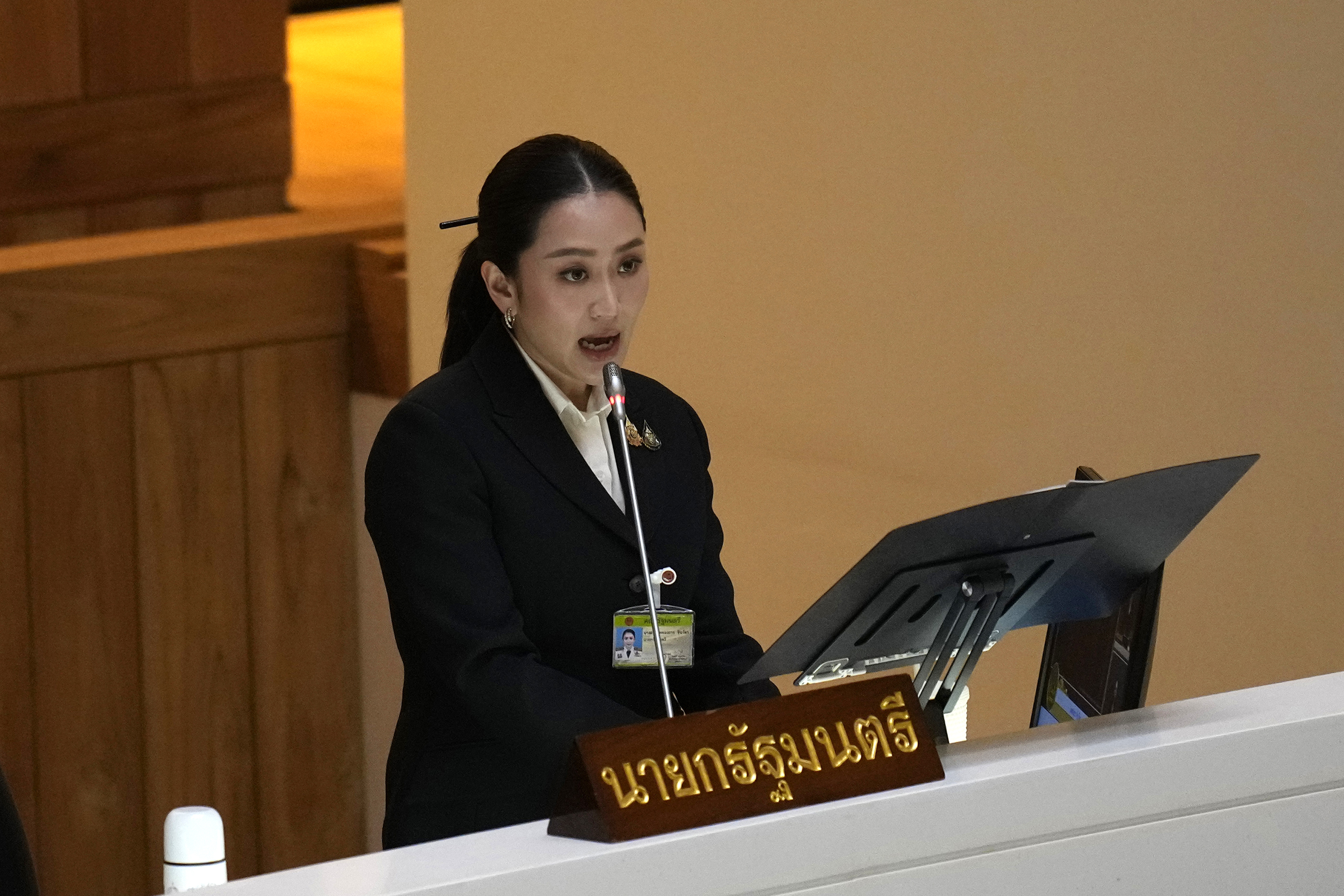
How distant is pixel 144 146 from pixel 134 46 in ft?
0.73

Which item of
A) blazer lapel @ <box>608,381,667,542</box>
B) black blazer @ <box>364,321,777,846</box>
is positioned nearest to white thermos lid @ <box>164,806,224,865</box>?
black blazer @ <box>364,321,777,846</box>

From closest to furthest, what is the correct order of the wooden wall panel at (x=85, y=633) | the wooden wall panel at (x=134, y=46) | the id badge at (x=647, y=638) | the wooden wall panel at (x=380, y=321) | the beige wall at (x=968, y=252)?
the id badge at (x=647, y=638) → the beige wall at (x=968, y=252) → the wooden wall panel at (x=85, y=633) → the wooden wall panel at (x=380, y=321) → the wooden wall panel at (x=134, y=46)

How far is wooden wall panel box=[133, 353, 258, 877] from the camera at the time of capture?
14.1ft

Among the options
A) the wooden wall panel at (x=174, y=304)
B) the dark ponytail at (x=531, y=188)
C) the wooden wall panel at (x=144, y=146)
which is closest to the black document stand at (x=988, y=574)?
the dark ponytail at (x=531, y=188)

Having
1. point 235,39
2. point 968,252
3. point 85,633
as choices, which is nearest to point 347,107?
point 235,39

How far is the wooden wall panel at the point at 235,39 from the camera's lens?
4.53 metres

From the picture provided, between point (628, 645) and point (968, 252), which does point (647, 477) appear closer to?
point (628, 645)

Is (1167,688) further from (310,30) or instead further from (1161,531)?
(310,30)

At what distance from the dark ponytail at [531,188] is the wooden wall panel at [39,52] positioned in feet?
8.68

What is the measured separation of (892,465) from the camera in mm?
3455

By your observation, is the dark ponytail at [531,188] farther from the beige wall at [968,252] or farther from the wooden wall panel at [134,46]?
the wooden wall panel at [134,46]

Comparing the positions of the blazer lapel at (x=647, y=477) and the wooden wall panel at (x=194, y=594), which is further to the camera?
Result: the wooden wall panel at (x=194, y=594)

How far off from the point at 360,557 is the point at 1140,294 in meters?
2.21

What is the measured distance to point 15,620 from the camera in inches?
166
